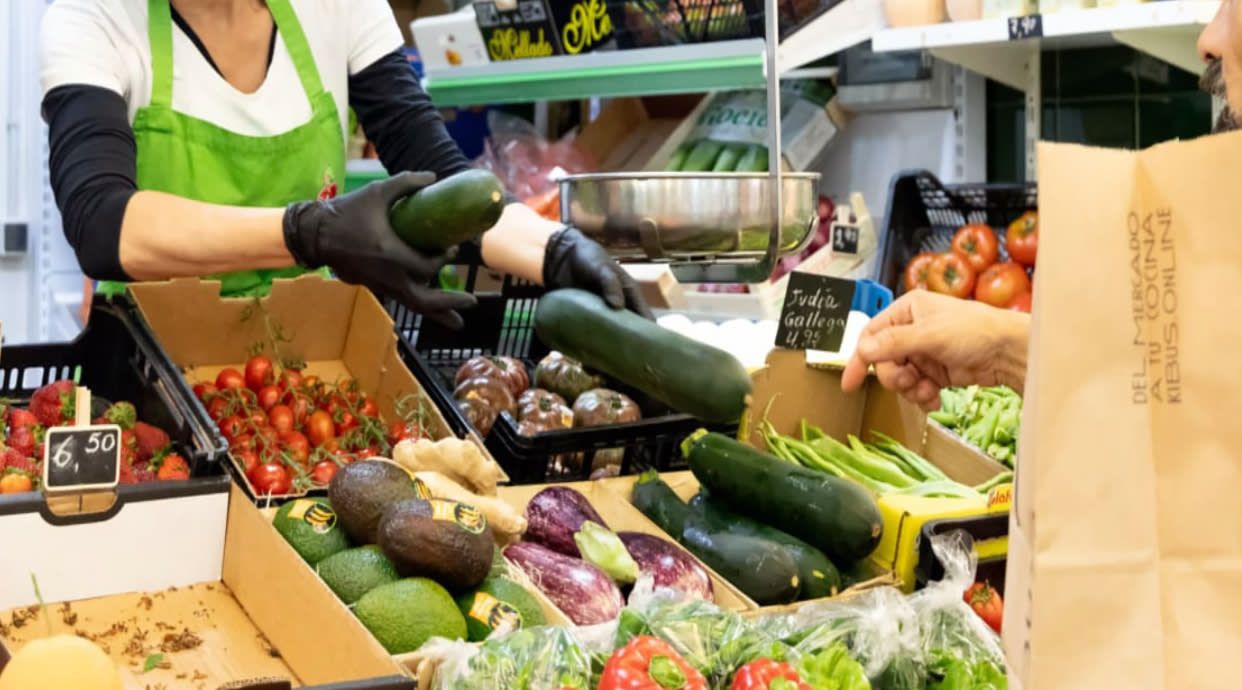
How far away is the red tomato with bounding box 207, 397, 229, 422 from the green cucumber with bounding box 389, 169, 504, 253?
0.53m

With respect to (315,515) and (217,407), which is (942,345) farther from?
(217,407)

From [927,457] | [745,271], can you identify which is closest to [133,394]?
[745,271]

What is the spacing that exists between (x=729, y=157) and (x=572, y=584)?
230 centimetres

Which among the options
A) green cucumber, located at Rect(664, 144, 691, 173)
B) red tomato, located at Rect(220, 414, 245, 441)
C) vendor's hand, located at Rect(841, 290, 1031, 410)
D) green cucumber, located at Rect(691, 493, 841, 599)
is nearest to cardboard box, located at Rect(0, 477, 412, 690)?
red tomato, located at Rect(220, 414, 245, 441)

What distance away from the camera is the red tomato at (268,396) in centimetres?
227

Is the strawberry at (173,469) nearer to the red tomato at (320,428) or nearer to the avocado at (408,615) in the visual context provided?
the red tomato at (320,428)

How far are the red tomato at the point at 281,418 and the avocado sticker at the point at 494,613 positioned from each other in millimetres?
780

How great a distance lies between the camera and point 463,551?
155 cm

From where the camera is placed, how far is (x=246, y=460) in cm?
211

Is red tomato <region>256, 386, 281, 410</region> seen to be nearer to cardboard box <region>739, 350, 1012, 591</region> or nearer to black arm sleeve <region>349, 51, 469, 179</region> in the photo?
black arm sleeve <region>349, 51, 469, 179</region>

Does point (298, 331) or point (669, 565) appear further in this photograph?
point (298, 331)

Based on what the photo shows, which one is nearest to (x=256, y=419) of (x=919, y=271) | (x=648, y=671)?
(x=648, y=671)

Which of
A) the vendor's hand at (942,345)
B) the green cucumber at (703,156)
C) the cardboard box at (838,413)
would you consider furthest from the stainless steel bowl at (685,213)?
the green cucumber at (703,156)

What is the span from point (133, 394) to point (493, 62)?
2.23 metres
